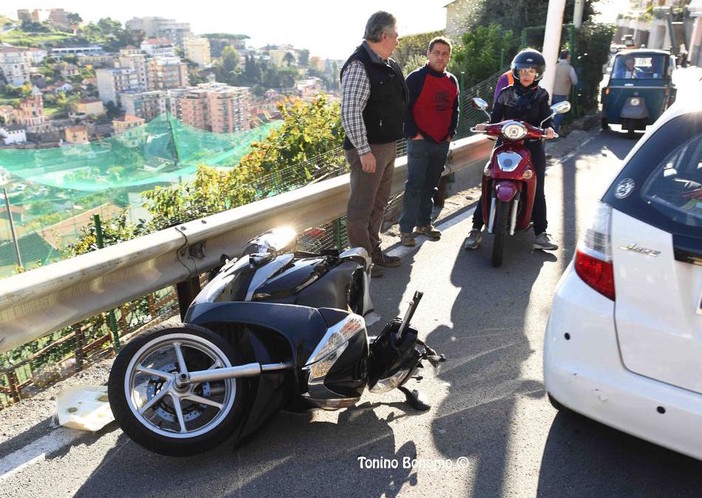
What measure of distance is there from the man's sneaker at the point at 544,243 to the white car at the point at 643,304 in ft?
10.6

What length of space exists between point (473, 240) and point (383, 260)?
40.8 inches

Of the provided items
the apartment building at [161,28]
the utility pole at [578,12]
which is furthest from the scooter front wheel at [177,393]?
the apartment building at [161,28]

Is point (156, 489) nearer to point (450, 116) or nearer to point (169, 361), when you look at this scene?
point (169, 361)

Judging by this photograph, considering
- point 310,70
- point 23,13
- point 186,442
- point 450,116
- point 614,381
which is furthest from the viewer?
point 23,13

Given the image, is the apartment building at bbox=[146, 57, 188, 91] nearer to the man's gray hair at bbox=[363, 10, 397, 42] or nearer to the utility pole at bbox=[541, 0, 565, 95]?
the utility pole at bbox=[541, 0, 565, 95]

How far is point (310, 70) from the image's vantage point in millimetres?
32312

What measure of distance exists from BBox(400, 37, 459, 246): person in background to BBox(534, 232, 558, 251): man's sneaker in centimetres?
105

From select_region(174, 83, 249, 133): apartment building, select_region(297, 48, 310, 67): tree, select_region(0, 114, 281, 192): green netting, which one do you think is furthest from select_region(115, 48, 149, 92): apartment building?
select_region(0, 114, 281, 192): green netting

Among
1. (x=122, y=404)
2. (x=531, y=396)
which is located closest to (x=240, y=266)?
(x=122, y=404)

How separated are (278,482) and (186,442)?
435 mm

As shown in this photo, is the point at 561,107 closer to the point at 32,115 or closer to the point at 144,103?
the point at 32,115

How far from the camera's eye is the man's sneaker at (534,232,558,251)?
619 cm

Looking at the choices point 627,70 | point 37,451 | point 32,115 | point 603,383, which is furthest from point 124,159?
point 32,115

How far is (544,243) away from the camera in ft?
20.4
